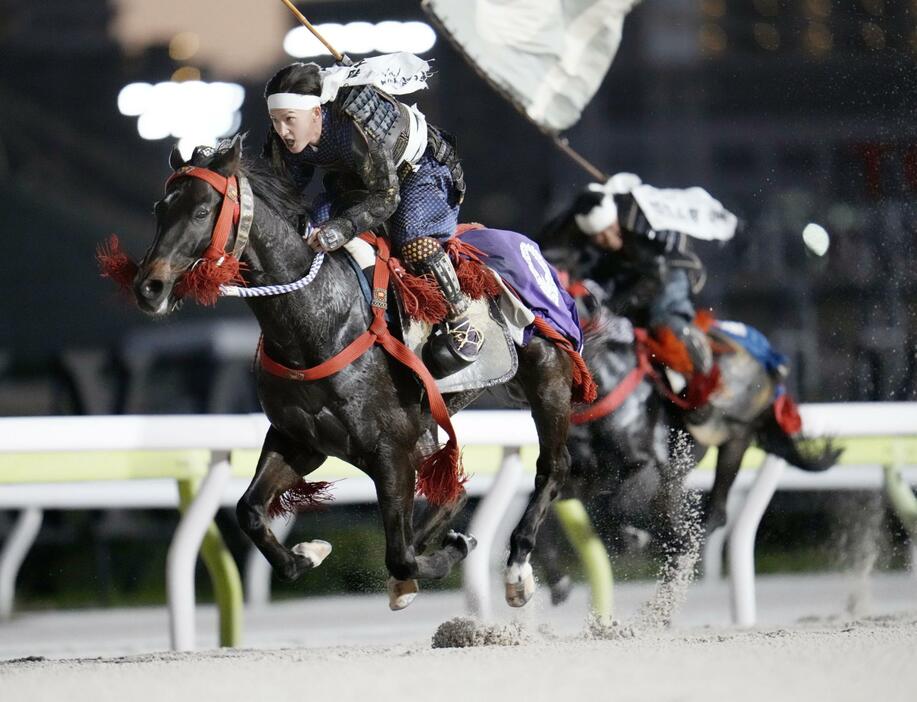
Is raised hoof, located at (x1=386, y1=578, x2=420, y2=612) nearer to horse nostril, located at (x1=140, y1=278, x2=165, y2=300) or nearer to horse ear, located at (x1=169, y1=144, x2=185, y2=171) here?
horse nostril, located at (x1=140, y1=278, x2=165, y2=300)

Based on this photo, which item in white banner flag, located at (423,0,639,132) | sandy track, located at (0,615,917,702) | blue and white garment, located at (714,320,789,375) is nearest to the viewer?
sandy track, located at (0,615,917,702)

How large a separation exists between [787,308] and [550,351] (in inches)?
165

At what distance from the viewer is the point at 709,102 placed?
893cm

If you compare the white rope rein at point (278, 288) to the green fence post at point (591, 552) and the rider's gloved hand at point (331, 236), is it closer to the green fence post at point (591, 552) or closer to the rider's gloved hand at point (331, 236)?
the rider's gloved hand at point (331, 236)

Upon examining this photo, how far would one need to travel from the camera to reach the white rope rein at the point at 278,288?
3805 mm

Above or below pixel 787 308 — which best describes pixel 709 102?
above

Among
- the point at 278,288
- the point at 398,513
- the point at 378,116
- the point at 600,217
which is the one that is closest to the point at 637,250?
the point at 600,217

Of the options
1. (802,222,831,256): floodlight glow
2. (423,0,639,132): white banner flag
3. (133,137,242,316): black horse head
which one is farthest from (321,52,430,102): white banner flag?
(802,222,831,256): floodlight glow

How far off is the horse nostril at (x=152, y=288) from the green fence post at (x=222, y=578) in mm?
1414

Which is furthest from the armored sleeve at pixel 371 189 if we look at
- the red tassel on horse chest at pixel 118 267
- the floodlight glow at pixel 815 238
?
the floodlight glow at pixel 815 238

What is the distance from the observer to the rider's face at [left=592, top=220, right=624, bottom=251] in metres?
6.32

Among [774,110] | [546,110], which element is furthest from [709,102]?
[546,110]

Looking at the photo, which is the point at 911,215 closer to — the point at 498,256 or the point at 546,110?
the point at 546,110

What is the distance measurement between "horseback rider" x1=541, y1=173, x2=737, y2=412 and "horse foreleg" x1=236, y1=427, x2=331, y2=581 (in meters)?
2.45
